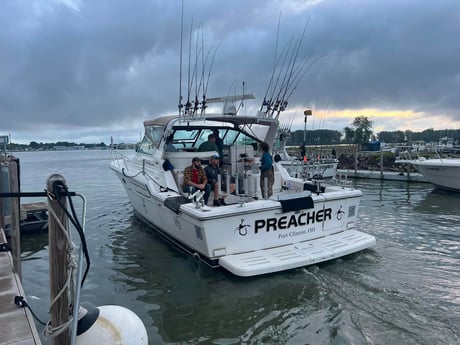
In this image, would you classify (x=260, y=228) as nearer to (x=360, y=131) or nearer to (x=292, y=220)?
(x=292, y=220)

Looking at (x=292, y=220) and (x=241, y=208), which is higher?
(x=241, y=208)

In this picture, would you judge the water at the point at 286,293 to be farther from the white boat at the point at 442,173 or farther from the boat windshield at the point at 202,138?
the white boat at the point at 442,173

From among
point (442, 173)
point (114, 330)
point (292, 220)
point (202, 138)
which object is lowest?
point (114, 330)

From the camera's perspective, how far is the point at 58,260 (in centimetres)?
237

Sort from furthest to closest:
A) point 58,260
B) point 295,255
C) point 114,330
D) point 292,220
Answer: point 292,220, point 295,255, point 114,330, point 58,260

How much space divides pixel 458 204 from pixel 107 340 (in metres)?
12.9

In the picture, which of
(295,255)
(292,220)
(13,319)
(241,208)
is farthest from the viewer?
(292,220)

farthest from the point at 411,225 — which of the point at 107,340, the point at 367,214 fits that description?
the point at 107,340

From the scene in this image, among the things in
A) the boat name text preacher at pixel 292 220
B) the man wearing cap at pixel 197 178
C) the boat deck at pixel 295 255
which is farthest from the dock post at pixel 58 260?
the man wearing cap at pixel 197 178

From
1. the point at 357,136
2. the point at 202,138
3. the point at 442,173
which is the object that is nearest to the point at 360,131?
the point at 357,136

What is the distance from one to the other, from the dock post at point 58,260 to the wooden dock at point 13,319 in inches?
9.0

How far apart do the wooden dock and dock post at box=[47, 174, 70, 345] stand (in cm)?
23

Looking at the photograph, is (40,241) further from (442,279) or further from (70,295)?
(442,279)

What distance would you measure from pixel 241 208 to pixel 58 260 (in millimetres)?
3455
